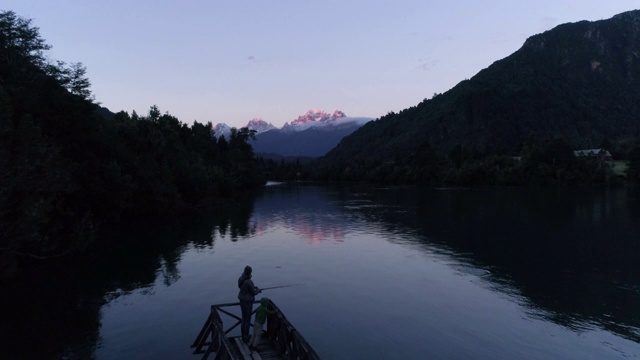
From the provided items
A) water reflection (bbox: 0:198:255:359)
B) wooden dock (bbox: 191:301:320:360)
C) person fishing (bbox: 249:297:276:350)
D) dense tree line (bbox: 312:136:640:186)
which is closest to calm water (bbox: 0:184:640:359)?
water reflection (bbox: 0:198:255:359)

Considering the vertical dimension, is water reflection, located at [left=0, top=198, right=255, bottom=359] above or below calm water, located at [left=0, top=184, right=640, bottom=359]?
above

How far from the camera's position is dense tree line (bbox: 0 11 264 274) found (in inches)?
1342

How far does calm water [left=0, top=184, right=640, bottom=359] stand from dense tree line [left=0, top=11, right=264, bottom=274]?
4996 mm

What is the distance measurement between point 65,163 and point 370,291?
37744 millimetres

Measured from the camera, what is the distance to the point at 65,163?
5253 cm

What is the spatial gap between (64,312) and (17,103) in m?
25.8

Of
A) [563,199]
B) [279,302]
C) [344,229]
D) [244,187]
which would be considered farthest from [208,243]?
[244,187]

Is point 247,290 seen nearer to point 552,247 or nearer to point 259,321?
point 259,321

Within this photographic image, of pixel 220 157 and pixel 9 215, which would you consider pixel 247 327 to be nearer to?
pixel 9 215

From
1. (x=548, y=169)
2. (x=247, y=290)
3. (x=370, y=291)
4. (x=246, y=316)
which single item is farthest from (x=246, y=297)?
(x=548, y=169)

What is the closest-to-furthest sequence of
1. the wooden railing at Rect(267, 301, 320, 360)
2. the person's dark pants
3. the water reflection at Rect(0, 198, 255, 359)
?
the wooden railing at Rect(267, 301, 320, 360) → the person's dark pants → the water reflection at Rect(0, 198, 255, 359)

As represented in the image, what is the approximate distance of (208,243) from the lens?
2329 inches

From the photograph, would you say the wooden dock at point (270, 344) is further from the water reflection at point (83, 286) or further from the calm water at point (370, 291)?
the water reflection at point (83, 286)

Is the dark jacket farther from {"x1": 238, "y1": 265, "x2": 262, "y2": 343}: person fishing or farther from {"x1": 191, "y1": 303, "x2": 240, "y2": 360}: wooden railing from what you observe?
{"x1": 191, "y1": 303, "x2": 240, "y2": 360}: wooden railing
